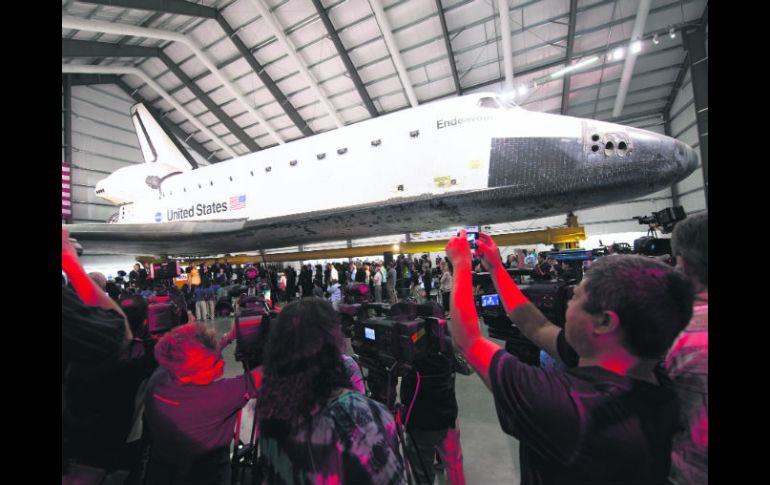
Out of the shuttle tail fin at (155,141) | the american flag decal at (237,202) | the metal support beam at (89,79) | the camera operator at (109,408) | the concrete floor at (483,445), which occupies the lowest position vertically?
the concrete floor at (483,445)

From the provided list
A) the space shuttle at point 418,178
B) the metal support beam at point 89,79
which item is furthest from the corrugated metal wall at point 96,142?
the space shuttle at point 418,178

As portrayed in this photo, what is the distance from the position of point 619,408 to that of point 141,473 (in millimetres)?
1990

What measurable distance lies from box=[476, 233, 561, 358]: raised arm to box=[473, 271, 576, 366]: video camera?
0.21 meters

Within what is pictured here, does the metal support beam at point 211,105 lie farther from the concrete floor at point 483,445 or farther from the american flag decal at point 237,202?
the concrete floor at point 483,445

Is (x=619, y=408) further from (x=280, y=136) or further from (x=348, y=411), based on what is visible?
(x=280, y=136)

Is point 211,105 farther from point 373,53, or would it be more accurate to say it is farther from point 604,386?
point 604,386

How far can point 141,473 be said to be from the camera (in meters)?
1.52

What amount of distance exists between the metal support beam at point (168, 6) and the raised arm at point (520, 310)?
12739mm

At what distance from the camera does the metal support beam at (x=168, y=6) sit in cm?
913

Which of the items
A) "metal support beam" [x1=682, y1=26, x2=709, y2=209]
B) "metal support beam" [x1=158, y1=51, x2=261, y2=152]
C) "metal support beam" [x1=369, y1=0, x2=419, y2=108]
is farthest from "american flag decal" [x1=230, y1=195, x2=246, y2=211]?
"metal support beam" [x1=682, y1=26, x2=709, y2=209]

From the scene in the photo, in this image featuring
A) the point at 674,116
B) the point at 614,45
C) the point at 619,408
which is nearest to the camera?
the point at 619,408

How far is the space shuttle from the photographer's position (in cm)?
324

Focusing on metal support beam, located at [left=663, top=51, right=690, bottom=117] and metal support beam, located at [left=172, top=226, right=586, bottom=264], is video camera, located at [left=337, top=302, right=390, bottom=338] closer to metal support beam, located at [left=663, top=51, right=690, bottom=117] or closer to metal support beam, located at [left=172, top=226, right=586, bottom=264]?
metal support beam, located at [left=172, top=226, right=586, bottom=264]
